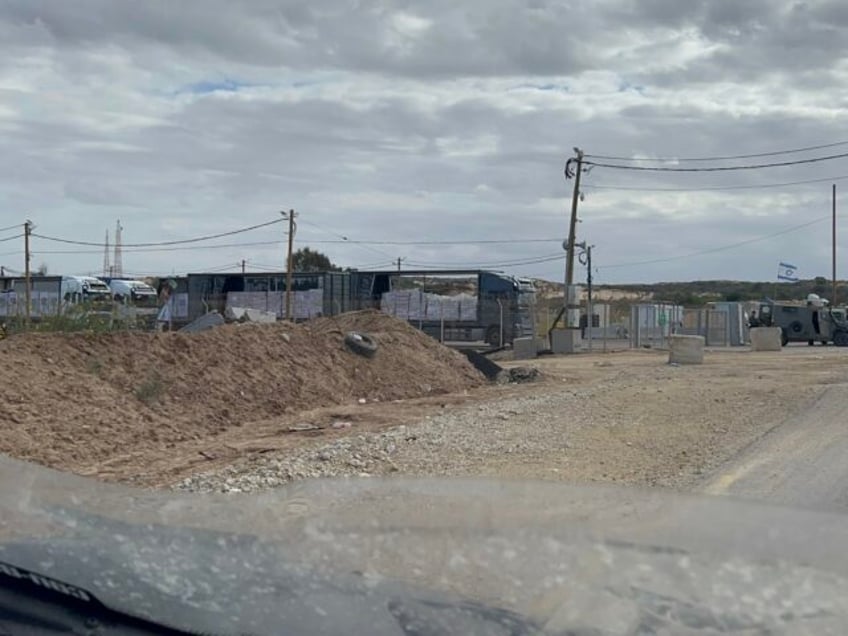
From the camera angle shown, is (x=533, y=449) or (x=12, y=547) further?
(x=533, y=449)

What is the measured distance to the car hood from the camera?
2613mm

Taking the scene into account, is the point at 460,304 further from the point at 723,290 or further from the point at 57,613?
the point at 723,290

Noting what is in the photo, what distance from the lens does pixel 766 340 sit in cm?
4422

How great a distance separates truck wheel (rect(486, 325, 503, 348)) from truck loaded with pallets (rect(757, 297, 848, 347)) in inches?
550

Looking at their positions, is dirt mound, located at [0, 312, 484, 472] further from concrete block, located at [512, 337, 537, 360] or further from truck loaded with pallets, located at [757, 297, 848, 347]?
truck loaded with pallets, located at [757, 297, 848, 347]

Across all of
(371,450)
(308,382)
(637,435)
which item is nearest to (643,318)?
(308,382)

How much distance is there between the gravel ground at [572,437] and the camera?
11.6 meters

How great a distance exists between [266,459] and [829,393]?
13.6 meters

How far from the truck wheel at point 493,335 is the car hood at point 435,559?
44028mm

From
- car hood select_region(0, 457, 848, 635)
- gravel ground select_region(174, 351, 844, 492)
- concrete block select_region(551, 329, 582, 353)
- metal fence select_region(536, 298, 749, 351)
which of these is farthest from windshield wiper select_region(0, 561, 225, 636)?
metal fence select_region(536, 298, 749, 351)

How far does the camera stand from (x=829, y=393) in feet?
72.5

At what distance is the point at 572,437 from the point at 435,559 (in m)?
12.0

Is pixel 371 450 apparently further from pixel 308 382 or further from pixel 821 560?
pixel 821 560

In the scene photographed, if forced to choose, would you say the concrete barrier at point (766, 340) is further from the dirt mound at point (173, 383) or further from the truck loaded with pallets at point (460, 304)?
the dirt mound at point (173, 383)
